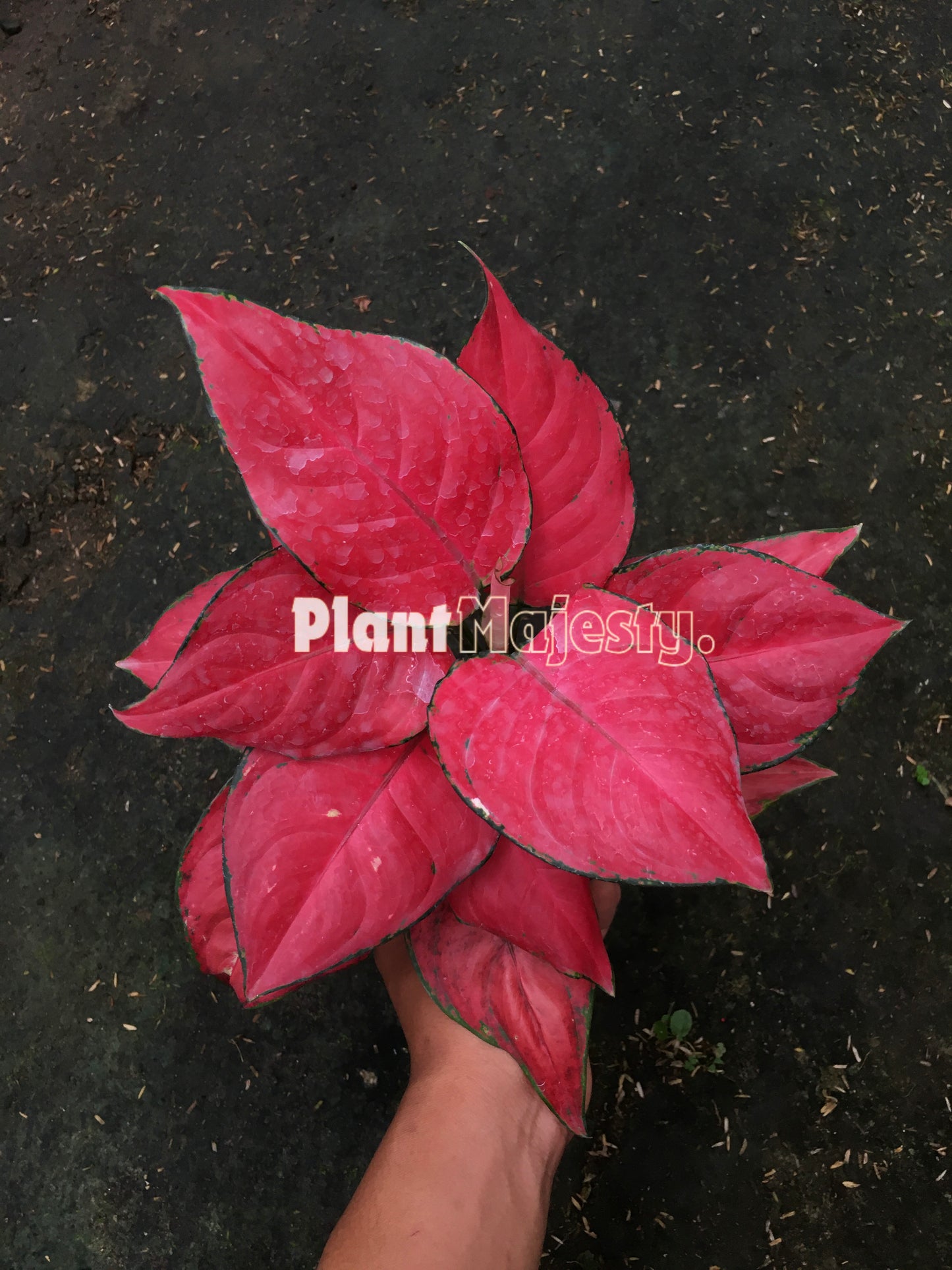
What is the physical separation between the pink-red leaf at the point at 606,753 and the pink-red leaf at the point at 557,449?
117 millimetres

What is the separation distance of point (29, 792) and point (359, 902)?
1115mm

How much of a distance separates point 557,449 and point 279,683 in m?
0.33

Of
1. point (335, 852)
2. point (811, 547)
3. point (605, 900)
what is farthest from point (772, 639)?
point (605, 900)

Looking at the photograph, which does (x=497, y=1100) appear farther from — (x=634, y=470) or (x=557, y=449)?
(x=634, y=470)

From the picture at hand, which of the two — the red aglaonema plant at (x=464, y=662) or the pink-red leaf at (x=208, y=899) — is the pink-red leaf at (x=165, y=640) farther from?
the pink-red leaf at (x=208, y=899)

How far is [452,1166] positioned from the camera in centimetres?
98

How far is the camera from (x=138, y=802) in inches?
59.9

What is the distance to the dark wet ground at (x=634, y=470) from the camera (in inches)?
54.2

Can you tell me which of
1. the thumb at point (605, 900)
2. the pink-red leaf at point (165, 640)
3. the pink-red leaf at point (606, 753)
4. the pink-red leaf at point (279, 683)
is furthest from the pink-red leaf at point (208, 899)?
the thumb at point (605, 900)

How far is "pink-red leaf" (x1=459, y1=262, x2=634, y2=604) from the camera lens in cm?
77

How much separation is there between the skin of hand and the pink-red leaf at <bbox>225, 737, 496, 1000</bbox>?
1.44 feet

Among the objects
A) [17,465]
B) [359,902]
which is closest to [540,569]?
[359,902]

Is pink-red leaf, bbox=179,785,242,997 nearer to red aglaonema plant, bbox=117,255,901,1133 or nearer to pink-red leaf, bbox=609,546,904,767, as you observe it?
red aglaonema plant, bbox=117,255,901,1133

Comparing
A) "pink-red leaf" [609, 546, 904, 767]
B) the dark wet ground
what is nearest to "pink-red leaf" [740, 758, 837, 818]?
"pink-red leaf" [609, 546, 904, 767]
